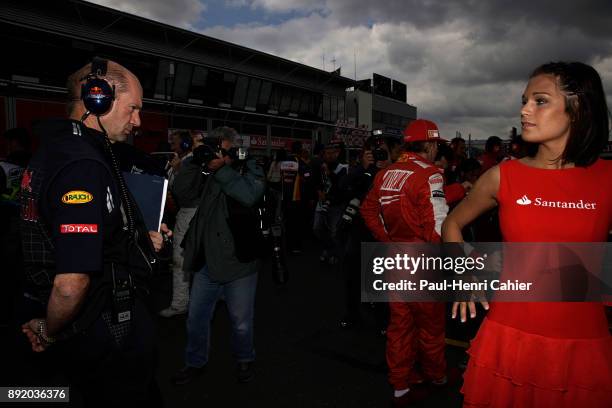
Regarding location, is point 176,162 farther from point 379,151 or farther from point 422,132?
point 422,132

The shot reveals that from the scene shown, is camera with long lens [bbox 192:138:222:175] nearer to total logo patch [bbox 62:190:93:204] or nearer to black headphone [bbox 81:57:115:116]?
black headphone [bbox 81:57:115:116]

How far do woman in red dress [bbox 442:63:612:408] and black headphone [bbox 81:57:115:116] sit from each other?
1.74 metres

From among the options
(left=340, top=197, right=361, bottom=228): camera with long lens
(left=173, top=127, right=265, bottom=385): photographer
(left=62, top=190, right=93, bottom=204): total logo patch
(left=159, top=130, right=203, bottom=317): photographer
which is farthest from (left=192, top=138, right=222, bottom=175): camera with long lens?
(left=62, top=190, right=93, bottom=204): total logo patch

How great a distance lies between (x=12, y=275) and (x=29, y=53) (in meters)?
17.9

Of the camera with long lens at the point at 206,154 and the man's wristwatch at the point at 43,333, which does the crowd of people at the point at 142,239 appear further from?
the camera with long lens at the point at 206,154

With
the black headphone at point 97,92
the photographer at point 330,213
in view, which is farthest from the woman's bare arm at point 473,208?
the photographer at point 330,213

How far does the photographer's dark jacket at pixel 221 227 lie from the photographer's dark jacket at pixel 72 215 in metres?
1.64

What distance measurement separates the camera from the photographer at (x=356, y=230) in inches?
182

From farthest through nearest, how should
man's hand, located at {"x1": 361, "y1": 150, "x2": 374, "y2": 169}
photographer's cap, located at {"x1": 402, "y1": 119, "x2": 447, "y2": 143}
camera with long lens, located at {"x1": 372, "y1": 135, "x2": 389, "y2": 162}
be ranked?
man's hand, located at {"x1": 361, "y1": 150, "x2": 374, "y2": 169}, camera with long lens, located at {"x1": 372, "y1": 135, "x2": 389, "y2": 162}, photographer's cap, located at {"x1": 402, "y1": 119, "x2": 447, "y2": 143}

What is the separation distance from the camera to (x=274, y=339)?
4.34 metres

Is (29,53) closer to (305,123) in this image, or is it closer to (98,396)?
(305,123)

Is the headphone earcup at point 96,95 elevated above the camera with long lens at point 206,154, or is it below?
above

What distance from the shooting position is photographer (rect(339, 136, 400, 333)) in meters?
4.63

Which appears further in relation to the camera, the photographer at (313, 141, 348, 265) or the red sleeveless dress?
the photographer at (313, 141, 348, 265)
